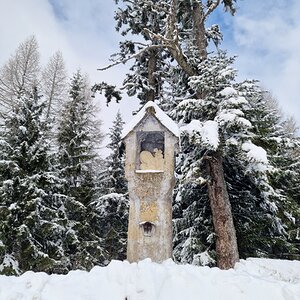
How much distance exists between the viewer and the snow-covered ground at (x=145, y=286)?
402 cm

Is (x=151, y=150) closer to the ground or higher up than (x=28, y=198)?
higher up

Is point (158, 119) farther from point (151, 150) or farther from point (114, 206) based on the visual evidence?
point (114, 206)

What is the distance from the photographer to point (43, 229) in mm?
10688

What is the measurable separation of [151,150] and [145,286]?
3742 millimetres

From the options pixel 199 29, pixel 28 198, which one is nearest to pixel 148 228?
pixel 28 198

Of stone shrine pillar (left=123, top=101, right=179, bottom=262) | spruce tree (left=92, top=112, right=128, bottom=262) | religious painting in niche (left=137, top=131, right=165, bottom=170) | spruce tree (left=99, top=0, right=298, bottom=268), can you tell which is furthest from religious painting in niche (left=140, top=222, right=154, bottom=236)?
spruce tree (left=92, top=112, right=128, bottom=262)

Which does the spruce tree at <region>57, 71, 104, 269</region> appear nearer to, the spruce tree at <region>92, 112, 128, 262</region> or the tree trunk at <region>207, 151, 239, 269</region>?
the spruce tree at <region>92, 112, 128, 262</region>

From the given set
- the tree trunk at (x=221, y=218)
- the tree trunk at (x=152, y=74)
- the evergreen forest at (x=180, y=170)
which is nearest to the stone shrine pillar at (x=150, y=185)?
the evergreen forest at (x=180, y=170)

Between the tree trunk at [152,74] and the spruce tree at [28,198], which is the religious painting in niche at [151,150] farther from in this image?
the tree trunk at [152,74]

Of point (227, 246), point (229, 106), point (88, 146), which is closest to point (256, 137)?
point (229, 106)

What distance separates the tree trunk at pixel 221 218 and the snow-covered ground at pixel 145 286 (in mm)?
4682

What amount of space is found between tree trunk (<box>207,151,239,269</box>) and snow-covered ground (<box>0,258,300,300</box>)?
468cm

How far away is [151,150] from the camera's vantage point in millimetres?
7562

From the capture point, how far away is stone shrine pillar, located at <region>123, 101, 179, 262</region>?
20.5 ft
